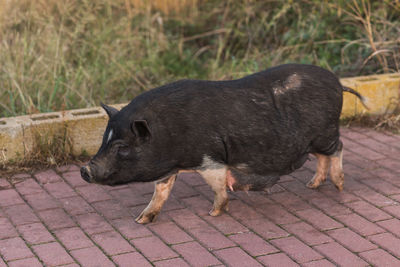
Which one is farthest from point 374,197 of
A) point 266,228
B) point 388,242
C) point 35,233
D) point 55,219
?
point 35,233

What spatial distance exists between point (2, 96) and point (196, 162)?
2.90 metres

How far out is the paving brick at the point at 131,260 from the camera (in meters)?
4.18

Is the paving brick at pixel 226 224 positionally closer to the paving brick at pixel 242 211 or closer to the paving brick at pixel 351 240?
the paving brick at pixel 242 211

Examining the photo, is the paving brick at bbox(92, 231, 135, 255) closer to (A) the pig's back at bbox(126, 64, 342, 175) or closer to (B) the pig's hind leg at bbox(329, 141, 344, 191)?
(A) the pig's back at bbox(126, 64, 342, 175)

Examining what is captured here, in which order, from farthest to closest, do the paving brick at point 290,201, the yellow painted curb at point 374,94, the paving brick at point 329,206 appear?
1. the yellow painted curb at point 374,94
2. the paving brick at point 290,201
3. the paving brick at point 329,206

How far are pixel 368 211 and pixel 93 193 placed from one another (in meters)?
2.07

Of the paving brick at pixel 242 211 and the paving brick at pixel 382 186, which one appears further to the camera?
the paving brick at pixel 382 186

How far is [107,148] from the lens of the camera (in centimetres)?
452

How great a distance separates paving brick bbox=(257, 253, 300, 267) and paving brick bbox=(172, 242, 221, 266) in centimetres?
28

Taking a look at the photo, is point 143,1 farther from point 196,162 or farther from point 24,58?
point 196,162

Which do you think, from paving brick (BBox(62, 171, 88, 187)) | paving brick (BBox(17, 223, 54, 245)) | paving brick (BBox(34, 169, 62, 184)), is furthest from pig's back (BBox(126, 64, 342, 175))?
paving brick (BBox(34, 169, 62, 184))

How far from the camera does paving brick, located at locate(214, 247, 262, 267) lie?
165 inches

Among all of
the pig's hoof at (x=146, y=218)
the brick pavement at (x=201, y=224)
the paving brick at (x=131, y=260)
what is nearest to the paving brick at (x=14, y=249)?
the brick pavement at (x=201, y=224)

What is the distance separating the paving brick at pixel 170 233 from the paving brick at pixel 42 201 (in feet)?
2.79
